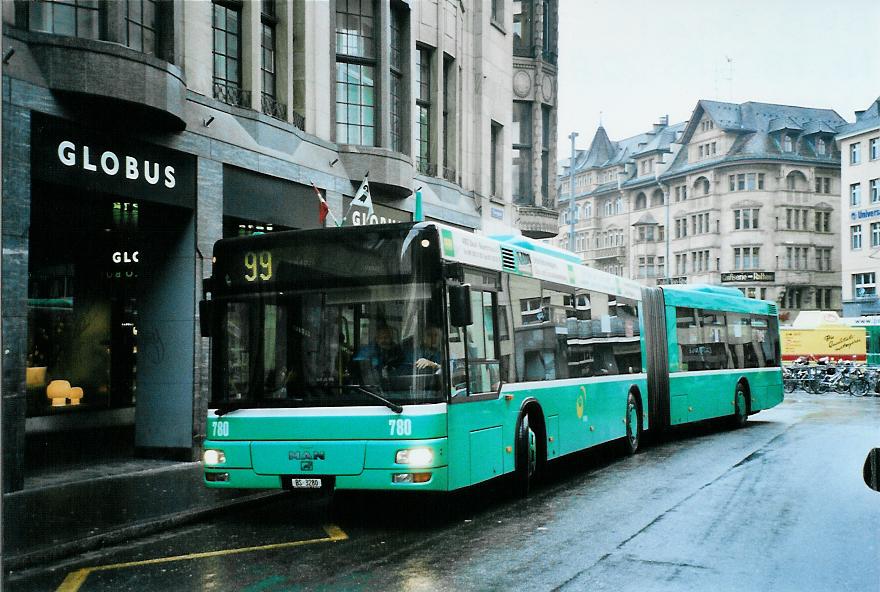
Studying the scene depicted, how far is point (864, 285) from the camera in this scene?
68812mm

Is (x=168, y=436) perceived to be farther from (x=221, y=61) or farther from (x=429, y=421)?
(x=429, y=421)

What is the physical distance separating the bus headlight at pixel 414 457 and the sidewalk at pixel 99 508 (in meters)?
2.41

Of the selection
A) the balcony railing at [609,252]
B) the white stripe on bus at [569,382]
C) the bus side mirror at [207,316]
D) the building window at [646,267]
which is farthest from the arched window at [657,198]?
the bus side mirror at [207,316]

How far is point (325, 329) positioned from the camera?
9.18m

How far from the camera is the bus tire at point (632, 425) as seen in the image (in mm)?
16319

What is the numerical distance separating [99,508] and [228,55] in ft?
27.8

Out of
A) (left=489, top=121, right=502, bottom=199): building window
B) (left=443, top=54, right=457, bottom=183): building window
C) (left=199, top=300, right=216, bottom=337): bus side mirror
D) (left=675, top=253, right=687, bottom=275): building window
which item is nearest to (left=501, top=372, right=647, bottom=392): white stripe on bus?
(left=199, top=300, right=216, bottom=337): bus side mirror

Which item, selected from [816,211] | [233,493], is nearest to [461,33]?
[233,493]

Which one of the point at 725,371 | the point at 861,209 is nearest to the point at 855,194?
the point at 861,209

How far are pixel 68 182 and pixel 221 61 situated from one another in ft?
15.3

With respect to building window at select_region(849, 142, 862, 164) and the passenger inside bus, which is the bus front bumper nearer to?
the passenger inside bus

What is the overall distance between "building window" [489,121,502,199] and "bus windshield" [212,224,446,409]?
1882 centimetres

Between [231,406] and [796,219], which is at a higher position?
[796,219]

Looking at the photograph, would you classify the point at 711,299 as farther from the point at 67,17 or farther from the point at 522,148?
the point at 67,17
